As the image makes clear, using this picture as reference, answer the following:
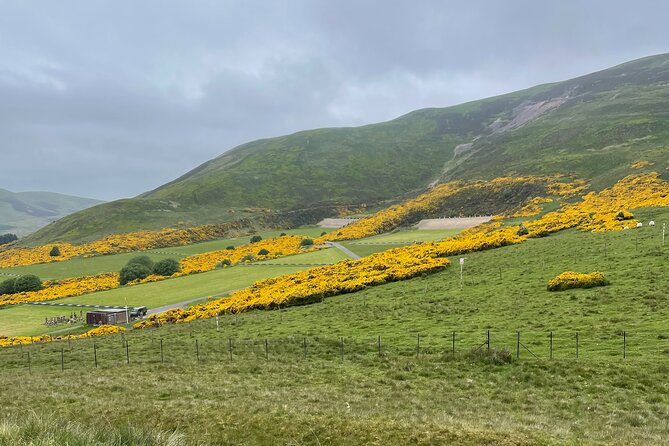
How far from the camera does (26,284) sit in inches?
3177

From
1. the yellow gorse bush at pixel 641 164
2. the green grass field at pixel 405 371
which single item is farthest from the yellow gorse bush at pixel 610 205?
the green grass field at pixel 405 371

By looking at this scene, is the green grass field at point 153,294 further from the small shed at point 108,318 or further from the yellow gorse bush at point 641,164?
the yellow gorse bush at point 641,164

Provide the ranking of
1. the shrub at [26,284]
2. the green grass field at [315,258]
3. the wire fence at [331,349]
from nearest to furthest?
1. the wire fence at [331,349]
2. the shrub at [26,284]
3. the green grass field at [315,258]

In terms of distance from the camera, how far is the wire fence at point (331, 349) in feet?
72.0

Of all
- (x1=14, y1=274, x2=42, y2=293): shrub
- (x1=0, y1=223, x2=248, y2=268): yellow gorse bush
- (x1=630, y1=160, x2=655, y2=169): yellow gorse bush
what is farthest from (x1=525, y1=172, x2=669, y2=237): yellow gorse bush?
(x1=0, y1=223, x2=248, y2=268): yellow gorse bush

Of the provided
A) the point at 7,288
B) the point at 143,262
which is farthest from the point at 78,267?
the point at 143,262

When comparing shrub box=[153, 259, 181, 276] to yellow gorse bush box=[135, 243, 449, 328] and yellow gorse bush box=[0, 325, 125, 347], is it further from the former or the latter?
yellow gorse bush box=[0, 325, 125, 347]

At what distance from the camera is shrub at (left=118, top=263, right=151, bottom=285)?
3244 inches

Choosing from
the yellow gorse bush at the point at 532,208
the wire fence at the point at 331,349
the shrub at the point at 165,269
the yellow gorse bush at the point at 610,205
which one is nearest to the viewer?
→ the wire fence at the point at 331,349

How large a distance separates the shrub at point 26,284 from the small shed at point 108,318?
3687 centimetres

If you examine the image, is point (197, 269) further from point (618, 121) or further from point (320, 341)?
point (618, 121)

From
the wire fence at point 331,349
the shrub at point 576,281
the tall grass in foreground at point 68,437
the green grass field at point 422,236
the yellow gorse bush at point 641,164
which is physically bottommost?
the wire fence at point 331,349

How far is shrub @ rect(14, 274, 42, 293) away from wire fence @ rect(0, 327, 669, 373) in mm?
48591

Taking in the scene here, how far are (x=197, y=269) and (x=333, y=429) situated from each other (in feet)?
265
